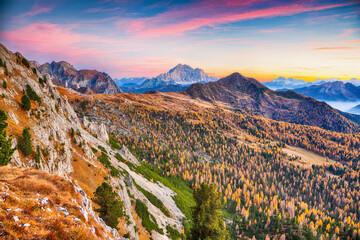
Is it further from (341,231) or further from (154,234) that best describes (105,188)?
(341,231)

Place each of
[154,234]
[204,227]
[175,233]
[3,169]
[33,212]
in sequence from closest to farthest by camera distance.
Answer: [33,212] → [3,169] → [204,227] → [154,234] → [175,233]

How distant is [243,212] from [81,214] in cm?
19416

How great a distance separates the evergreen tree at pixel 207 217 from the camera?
92.9ft

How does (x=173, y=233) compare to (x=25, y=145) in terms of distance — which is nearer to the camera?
(x=25, y=145)

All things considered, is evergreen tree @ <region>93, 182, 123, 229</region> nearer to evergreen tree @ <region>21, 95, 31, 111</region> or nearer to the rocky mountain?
the rocky mountain

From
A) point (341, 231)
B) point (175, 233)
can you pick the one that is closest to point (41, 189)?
point (175, 233)

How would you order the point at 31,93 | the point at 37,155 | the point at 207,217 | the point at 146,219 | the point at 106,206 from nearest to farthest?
the point at 207,217, the point at 106,206, the point at 37,155, the point at 31,93, the point at 146,219

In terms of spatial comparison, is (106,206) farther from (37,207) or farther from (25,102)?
(25,102)

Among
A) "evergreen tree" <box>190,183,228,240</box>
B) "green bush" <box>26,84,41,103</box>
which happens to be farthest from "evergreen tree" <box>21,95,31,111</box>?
"evergreen tree" <box>190,183,228,240</box>

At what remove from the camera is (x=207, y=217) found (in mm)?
29438

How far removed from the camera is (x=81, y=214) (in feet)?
59.2

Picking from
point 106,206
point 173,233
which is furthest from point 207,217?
point 173,233

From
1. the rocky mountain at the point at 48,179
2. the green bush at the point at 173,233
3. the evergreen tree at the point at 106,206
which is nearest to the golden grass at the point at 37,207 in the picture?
the rocky mountain at the point at 48,179

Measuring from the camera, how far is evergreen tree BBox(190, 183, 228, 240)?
28.3m
